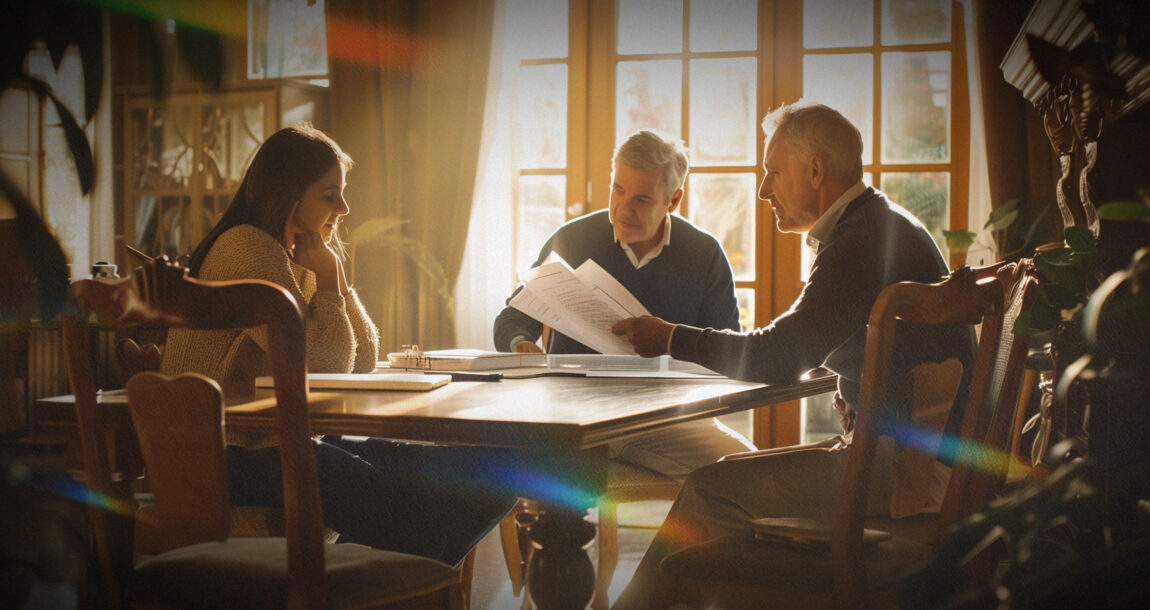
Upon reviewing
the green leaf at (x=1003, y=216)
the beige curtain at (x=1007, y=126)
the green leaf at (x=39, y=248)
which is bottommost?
the green leaf at (x=39, y=248)

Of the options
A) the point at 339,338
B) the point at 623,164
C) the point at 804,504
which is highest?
the point at 623,164

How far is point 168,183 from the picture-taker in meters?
4.25

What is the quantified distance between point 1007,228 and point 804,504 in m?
2.42

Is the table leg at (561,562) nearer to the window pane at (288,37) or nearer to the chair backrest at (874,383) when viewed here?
the chair backrest at (874,383)

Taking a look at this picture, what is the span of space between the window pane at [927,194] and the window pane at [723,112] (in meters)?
0.61

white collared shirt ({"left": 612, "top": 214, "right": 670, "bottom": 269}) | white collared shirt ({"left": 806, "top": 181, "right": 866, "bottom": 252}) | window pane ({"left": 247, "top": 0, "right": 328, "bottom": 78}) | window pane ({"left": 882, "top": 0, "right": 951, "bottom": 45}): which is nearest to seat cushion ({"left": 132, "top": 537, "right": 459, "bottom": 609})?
white collared shirt ({"left": 806, "top": 181, "right": 866, "bottom": 252})

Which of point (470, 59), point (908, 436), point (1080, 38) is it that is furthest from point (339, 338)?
point (470, 59)

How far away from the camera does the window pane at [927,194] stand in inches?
153

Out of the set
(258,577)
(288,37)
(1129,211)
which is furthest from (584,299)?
(288,37)

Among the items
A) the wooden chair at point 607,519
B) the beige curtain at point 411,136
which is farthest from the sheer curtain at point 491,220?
the wooden chair at point 607,519

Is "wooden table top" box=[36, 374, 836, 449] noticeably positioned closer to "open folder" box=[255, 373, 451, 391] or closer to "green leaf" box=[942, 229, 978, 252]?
"open folder" box=[255, 373, 451, 391]

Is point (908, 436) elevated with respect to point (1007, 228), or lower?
lower

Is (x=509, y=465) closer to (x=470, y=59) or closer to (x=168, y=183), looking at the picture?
(x=470, y=59)

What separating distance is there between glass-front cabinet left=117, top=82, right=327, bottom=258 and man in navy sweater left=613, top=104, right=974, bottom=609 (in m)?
2.85
